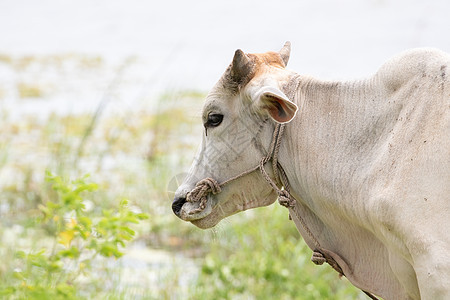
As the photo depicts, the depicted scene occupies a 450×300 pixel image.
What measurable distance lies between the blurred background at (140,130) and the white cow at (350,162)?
0.89 feet

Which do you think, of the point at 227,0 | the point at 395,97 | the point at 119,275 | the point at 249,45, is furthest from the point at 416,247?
the point at 227,0

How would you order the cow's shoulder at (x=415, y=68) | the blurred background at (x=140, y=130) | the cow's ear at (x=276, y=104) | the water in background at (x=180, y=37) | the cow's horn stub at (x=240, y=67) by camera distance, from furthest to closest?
1. the water in background at (x=180, y=37)
2. the blurred background at (x=140, y=130)
3. the cow's horn stub at (x=240, y=67)
4. the cow's ear at (x=276, y=104)
5. the cow's shoulder at (x=415, y=68)

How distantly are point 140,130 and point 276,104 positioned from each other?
5.74 metres

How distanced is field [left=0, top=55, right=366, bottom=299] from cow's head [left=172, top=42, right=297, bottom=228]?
1.12 ft

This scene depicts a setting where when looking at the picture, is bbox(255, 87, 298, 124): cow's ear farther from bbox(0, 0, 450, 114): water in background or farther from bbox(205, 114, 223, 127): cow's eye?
bbox(0, 0, 450, 114): water in background

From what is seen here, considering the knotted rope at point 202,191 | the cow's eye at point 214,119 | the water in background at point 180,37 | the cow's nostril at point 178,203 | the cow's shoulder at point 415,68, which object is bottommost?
the water in background at point 180,37

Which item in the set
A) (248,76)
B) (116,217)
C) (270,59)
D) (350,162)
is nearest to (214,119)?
(248,76)

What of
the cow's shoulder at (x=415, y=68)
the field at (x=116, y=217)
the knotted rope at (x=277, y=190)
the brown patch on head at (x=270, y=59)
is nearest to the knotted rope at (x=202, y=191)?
the knotted rope at (x=277, y=190)

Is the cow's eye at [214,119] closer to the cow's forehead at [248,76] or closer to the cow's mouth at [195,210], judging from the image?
the cow's forehead at [248,76]

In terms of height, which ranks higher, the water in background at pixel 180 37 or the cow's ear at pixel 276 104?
the cow's ear at pixel 276 104

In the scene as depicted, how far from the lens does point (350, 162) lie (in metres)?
3.26

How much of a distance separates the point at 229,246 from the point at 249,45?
470cm

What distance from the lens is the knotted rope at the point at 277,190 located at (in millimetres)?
3451

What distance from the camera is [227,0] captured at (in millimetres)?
13828
